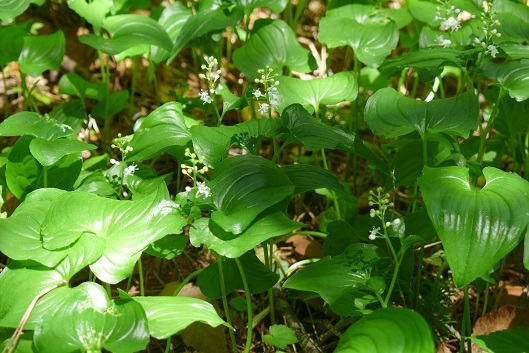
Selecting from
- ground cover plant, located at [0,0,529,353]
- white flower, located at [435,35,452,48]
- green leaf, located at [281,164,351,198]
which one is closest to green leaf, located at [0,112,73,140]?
ground cover plant, located at [0,0,529,353]

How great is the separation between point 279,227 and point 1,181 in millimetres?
1165

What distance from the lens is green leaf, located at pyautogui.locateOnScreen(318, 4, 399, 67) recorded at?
2662 millimetres

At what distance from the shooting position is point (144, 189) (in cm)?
219

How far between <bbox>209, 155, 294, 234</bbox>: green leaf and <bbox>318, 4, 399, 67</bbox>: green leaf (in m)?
0.94

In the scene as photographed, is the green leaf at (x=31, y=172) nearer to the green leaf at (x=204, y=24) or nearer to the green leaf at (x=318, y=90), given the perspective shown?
the green leaf at (x=204, y=24)

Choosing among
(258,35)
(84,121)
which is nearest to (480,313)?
(258,35)

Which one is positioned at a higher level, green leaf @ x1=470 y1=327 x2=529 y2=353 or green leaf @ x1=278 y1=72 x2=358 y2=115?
green leaf @ x1=278 y1=72 x2=358 y2=115

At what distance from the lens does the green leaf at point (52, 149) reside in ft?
6.74

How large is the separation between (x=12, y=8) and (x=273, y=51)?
116 cm

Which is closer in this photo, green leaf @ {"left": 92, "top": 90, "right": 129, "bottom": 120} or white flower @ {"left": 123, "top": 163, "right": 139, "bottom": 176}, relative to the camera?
white flower @ {"left": 123, "top": 163, "right": 139, "bottom": 176}

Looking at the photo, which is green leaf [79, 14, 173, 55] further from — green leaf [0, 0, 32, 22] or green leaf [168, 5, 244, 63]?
green leaf [0, 0, 32, 22]

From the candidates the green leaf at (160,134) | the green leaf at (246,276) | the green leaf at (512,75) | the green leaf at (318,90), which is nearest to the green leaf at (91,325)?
the green leaf at (246,276)

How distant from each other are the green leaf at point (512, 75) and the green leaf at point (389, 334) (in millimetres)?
926

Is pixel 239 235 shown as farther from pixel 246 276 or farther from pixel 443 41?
pixel 443 41
